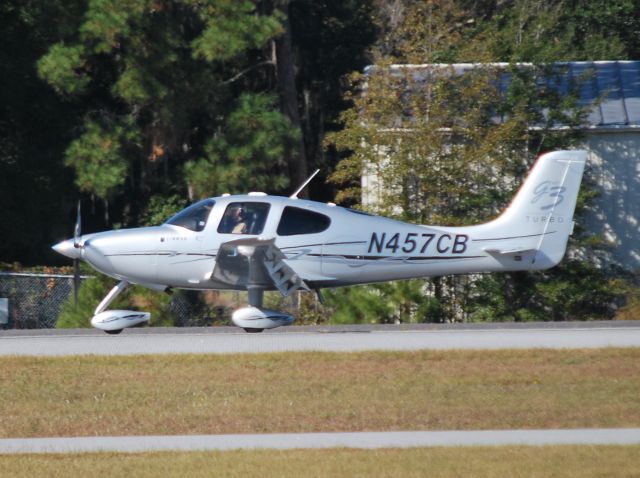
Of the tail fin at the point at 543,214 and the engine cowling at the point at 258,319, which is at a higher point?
the tail fin at the point at 543,214

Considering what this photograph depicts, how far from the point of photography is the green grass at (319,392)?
10742 mm

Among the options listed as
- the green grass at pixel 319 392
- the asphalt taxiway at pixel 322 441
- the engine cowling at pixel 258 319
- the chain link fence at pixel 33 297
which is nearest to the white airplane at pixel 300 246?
the engine cowling at pixel 258 319

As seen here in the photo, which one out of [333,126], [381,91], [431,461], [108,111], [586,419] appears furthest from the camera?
[333,126]

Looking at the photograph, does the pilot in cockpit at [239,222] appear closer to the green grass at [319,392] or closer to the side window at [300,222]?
the side window at [300,222]

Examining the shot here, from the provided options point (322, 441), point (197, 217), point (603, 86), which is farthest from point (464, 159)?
point (322, 441)

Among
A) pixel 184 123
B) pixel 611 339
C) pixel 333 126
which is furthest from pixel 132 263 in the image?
pixel 333 126

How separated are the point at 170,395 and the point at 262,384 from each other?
45.0 inches

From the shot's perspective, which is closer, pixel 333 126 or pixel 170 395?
pixel 170 395

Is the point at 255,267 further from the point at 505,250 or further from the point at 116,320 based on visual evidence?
the point at 505,250

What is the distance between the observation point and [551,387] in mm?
12531

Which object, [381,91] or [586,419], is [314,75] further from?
[586,419]

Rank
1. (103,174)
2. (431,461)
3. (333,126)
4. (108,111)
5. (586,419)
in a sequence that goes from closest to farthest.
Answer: (431,461), (586,419), (103,174), (108,111), (333,126)

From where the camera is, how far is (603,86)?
27141 millimetres

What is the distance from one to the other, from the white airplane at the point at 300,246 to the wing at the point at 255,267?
0.6 inches
